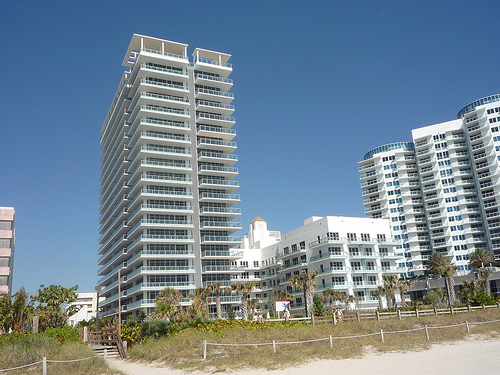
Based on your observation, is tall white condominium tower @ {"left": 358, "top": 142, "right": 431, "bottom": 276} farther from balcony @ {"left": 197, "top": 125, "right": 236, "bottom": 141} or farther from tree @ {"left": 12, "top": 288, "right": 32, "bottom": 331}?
tree @ {"left": 12, "top": 288, "right": 32, "bottom": 331}

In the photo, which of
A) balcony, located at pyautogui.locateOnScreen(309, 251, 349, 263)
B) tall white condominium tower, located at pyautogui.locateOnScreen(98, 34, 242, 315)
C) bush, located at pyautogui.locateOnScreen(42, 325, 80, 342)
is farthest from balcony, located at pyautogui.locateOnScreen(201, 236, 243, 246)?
bush, located at pyautogui.locateOnScreen(42, 325, 80, 342)

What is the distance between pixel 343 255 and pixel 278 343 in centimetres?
5308

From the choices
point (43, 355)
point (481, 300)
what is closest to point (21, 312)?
point (43, 355)

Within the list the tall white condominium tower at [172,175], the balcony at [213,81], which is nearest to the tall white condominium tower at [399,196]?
the tall white condominium tower at [172,175]

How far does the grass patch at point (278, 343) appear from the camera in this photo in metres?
27.6

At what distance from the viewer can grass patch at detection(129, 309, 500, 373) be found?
2758cm

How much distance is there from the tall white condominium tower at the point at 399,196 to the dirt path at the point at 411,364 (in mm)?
91443

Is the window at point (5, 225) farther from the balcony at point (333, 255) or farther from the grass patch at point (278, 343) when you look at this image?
the grass patch at point (278, 343)

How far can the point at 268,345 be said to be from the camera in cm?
3164

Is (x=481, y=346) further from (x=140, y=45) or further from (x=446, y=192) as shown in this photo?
(x=446, y=192)

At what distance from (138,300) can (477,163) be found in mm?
88250

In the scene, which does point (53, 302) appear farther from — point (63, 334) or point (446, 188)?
point (446, 188)

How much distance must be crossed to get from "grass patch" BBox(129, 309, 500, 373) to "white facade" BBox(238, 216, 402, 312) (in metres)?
37.7

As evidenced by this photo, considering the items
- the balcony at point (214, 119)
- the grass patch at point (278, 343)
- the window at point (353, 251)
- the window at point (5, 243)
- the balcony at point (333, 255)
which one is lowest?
the grass patch at point (278, 343)
